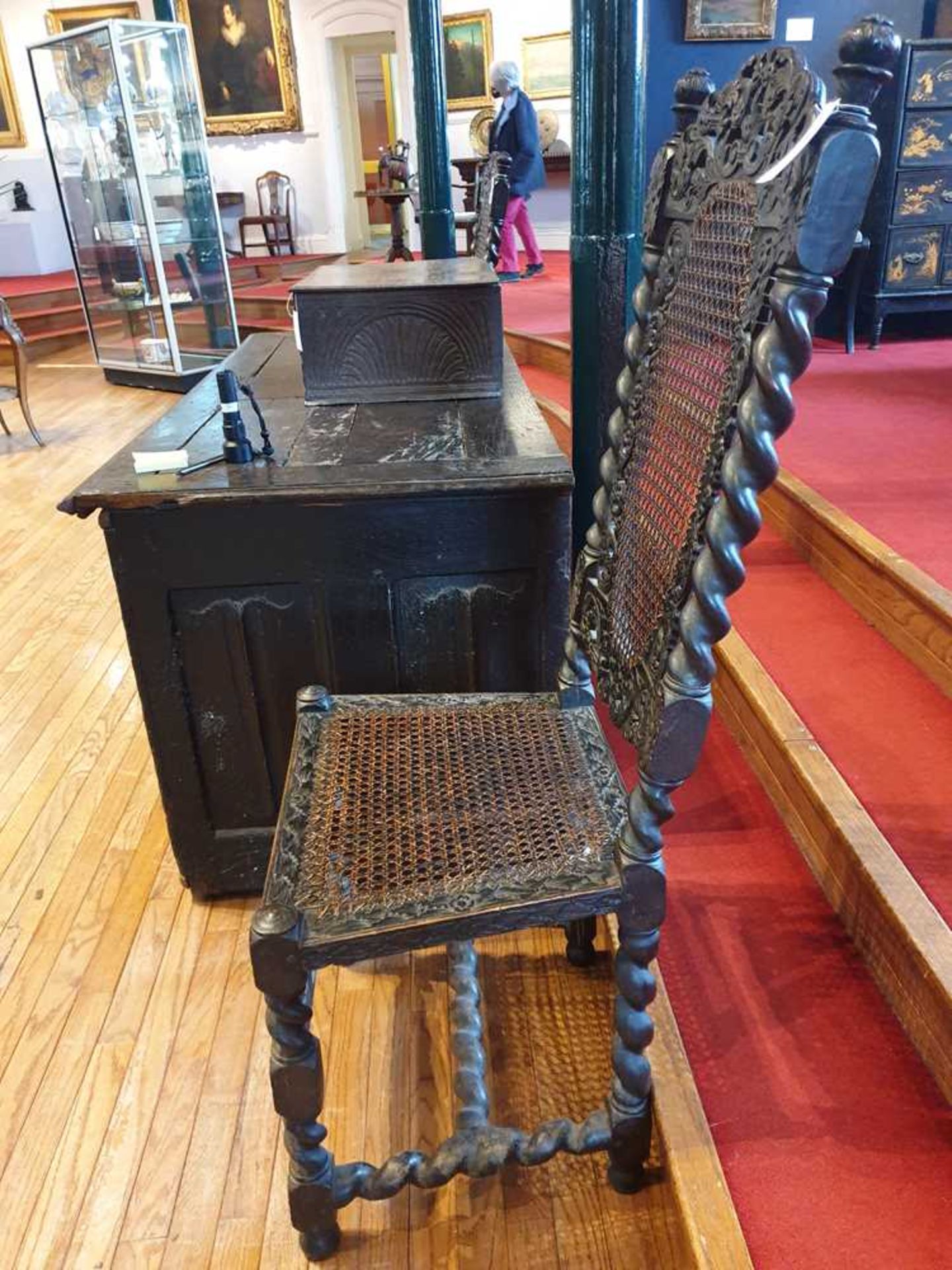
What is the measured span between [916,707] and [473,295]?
1092 millimetres

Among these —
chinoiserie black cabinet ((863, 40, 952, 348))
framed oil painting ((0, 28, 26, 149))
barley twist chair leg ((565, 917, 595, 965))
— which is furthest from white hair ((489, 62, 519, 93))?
framed oil painting ((0, 28, 26, 149))

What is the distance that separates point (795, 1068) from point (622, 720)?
0.49 m

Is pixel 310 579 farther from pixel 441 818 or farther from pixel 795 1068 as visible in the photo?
pixel 795 1068

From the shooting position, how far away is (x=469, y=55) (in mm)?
7883

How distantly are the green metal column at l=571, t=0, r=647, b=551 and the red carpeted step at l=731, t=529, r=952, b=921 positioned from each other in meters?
0.51

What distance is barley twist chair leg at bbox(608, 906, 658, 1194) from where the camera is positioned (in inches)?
41.3

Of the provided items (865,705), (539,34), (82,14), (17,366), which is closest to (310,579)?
(865,705)

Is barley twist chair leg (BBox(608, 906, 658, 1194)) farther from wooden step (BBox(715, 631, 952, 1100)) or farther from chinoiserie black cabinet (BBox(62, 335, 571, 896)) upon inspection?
chinoiserie black cabinet (BBox(62, 335, 571, 896))

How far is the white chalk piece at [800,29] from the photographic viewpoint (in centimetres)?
457

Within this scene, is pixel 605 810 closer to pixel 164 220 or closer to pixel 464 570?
pixel 464 570

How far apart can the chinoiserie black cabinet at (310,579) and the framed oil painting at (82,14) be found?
9.05 m

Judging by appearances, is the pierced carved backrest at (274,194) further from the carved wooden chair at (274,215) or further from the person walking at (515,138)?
the person walking at (515,138)

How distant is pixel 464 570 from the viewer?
153cm

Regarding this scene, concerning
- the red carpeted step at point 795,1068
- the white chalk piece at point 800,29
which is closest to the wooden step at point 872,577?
the red carpeted step at point 795,1068
